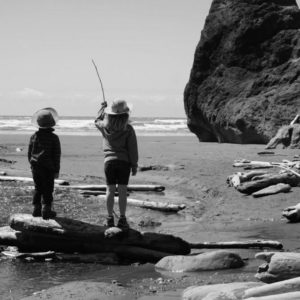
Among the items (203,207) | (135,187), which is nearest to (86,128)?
(135,187)

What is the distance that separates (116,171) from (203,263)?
5.73 ft

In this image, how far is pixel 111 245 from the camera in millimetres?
7645

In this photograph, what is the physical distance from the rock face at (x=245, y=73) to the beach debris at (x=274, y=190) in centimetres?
1386

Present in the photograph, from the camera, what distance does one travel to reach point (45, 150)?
7980 millimetres

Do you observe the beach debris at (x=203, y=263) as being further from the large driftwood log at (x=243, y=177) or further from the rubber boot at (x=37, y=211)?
the large driftwood log at (x=243, y=177)

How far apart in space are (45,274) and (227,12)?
26363 millimetres

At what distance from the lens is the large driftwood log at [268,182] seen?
1246cm

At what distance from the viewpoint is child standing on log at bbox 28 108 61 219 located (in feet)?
26.1

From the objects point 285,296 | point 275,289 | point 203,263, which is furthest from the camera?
point 203,263

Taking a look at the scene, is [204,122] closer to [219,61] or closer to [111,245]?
[219,61]

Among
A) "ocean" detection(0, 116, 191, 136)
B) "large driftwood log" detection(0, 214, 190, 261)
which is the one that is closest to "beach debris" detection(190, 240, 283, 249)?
"large driftwood log" detection(0, 214, 190, 261)

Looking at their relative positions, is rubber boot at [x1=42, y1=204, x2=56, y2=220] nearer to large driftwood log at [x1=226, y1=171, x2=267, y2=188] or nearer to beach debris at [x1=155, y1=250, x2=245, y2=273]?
beach debris at [x1=155, y1=250, x2=245, y2=273]

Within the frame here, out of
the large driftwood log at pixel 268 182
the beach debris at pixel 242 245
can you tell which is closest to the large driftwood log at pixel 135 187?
the large driftwood log at pixel 268 182

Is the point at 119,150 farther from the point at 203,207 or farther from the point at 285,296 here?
the point at 203,207
